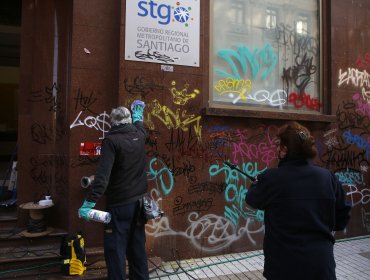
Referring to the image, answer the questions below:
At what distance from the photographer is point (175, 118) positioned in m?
4.88

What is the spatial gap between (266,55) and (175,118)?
6.66 feet

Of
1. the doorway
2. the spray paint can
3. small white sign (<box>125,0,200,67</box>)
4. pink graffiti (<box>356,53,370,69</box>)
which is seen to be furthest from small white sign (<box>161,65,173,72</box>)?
pink graffiti (<box>356,53,370,69</box>)

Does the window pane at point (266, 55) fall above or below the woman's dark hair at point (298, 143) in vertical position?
above

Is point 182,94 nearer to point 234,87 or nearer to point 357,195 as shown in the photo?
point 234,87

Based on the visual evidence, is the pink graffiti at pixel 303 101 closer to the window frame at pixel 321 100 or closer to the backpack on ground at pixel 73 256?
the window frame at pixel 321 100

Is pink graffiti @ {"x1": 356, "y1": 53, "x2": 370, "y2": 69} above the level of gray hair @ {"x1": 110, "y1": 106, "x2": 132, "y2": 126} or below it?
above

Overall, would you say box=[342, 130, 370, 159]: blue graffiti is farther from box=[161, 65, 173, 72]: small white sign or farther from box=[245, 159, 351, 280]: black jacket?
box=[245, 159, 351, 280]: black jacket

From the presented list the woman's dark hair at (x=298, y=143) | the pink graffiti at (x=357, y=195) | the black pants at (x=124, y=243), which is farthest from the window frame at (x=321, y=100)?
the woman's dark hair at (x=298, y=143)

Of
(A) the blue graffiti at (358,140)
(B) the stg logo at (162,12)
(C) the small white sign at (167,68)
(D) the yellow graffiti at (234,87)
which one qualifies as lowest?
(A) the blue graffiti at (358,140)

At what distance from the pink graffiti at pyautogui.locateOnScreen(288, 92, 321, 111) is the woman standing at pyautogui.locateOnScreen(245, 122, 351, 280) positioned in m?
3.77

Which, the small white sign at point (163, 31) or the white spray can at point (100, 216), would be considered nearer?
the white spray can at point (100, 216)

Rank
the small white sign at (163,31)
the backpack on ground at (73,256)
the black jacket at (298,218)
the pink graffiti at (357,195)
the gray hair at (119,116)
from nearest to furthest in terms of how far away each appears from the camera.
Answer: the black jacket at (298,218)
the gray hair at (119,116)
the backpack on ground at (73,256)
the small white sign at (163,31)
the pink graffiti at (357,195)

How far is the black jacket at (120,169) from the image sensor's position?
3.27 meters

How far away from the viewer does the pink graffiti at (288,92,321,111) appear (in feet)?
19.4
